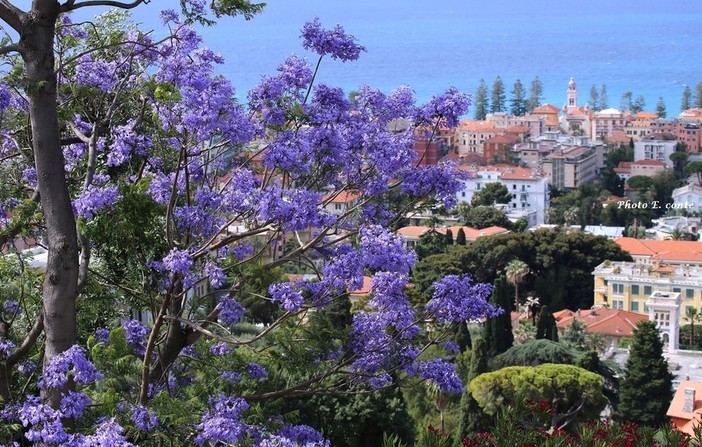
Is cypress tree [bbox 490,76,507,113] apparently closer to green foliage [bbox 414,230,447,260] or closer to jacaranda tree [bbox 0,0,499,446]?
green foliage [bbox 414,230,447,260]

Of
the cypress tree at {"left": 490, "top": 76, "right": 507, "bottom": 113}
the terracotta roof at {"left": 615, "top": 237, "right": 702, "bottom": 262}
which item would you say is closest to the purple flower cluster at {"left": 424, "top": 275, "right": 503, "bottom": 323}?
the terracotta roof at {"left": 615, "top": 237, "right": 702, "bottom": 262}

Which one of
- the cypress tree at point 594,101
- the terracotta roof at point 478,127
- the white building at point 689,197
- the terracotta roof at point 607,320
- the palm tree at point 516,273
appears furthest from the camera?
the cypress tree at point 594,101

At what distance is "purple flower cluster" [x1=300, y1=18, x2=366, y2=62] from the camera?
4.67 meters

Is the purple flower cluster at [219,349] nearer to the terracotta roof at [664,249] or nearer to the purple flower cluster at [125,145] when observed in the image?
the purple flower cluster at [125,145]

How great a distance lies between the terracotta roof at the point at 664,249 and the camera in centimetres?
3841

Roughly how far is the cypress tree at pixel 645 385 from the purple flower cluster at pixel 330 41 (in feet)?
49.3

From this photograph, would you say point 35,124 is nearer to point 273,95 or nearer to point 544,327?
point 273,95

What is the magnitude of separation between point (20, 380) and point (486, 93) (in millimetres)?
102199

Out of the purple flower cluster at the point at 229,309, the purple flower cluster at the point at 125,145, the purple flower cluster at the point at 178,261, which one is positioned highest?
the purple flower cluster at the point at 125,145

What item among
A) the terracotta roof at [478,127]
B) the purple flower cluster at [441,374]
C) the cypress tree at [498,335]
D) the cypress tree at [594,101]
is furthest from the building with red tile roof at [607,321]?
the cypress tree at [594,101]

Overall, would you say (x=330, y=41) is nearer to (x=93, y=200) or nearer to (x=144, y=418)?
(x=93, y=200)

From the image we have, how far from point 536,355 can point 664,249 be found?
2065 centimetres

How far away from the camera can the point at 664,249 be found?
3984 centimetres

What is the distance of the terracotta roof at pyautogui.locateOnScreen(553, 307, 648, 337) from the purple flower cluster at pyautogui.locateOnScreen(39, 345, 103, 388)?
2596 centimetres
